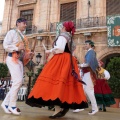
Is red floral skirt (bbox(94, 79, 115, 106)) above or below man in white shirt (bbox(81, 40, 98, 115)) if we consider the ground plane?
below

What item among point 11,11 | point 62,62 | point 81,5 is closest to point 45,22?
point 81,5

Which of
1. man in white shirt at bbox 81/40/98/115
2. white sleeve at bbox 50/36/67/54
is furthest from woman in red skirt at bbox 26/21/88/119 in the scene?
man in white shirt at bbox 81/40/98/115

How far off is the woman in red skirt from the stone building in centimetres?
857

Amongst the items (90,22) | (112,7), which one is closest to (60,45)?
(90,22)

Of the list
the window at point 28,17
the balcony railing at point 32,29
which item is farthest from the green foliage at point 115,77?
the window at point 28,17

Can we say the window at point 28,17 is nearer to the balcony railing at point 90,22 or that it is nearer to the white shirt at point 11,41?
the balcony railing at point 90,22

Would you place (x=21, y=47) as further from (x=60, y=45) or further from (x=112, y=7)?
(x=112, y=7)

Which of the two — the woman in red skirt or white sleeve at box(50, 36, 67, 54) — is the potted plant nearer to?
the woman in red skirt

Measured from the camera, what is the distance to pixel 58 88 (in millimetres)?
3195

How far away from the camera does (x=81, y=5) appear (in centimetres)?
1450

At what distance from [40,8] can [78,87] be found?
13348 millimetres

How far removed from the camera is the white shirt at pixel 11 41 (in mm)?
3773

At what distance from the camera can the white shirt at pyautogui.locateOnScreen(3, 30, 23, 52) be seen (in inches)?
149

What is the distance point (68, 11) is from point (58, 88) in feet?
41.5
